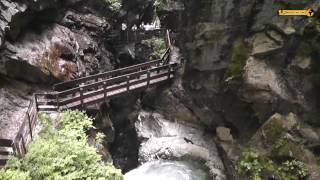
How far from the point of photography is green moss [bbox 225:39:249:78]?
15984mm

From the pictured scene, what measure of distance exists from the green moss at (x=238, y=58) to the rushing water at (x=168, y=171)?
4.68 meters

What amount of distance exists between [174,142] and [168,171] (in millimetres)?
1903

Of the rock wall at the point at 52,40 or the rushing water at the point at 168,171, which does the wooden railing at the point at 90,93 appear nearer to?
the rock wall at the point at 52,40

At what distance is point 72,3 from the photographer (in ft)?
68.7

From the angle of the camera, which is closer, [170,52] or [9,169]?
[9,169]

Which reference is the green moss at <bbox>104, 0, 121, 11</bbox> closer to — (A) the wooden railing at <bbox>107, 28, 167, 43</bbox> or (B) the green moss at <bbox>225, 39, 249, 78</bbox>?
(A) the wooden railing at <bbox>107, 28, 167, 43</bbox>

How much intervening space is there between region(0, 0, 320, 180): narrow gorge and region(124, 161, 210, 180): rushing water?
0.16ft

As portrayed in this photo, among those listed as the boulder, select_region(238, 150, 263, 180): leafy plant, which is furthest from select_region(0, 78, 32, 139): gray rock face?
select_region(238, 150, 263, 180): leafy plant

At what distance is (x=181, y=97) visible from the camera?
61.5 feet

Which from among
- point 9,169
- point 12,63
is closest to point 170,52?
point 12,63

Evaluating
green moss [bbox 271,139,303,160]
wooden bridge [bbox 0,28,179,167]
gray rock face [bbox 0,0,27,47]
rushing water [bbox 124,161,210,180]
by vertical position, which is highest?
gray rock face [bbox 0,0,27,47]

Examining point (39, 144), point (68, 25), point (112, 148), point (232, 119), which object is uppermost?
point (68, 25)

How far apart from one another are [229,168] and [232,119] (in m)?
2.49

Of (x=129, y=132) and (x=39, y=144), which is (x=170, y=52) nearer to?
(x=129, y=132)
